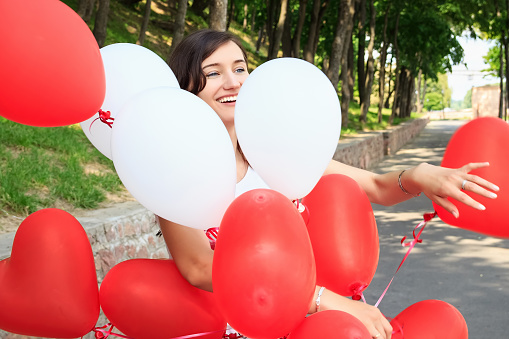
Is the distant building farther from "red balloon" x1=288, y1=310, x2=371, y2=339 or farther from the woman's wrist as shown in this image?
"red balloon" x1=288, y1=310, x2=371, y2=339

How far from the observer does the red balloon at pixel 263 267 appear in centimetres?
137

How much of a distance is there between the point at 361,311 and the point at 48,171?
3.56 m

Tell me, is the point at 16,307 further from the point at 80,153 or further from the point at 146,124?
the point at 80,153

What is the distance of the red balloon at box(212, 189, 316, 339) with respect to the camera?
137 cm

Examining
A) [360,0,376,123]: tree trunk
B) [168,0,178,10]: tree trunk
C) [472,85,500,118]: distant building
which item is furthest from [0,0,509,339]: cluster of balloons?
[472,85,500,118]: distant building

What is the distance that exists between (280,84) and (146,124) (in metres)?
0.36

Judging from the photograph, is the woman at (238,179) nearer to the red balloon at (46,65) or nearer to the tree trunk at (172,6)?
the red balloon at (46,65)

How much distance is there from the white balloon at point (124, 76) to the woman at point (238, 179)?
0.45ft

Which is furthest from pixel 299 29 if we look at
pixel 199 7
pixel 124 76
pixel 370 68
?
pixel 124 76

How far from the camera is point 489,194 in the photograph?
1675 mm

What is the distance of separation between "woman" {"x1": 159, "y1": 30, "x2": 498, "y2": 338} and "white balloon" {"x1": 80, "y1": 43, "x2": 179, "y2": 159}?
0.14m

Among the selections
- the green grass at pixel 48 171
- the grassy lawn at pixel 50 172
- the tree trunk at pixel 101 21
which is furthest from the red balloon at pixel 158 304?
the tree trunk at pixel 101 21

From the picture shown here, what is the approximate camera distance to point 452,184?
5.73 feet

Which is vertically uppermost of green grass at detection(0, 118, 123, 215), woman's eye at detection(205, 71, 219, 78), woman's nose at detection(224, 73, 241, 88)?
woman's eye at detection(205, 71, 219, 78)
